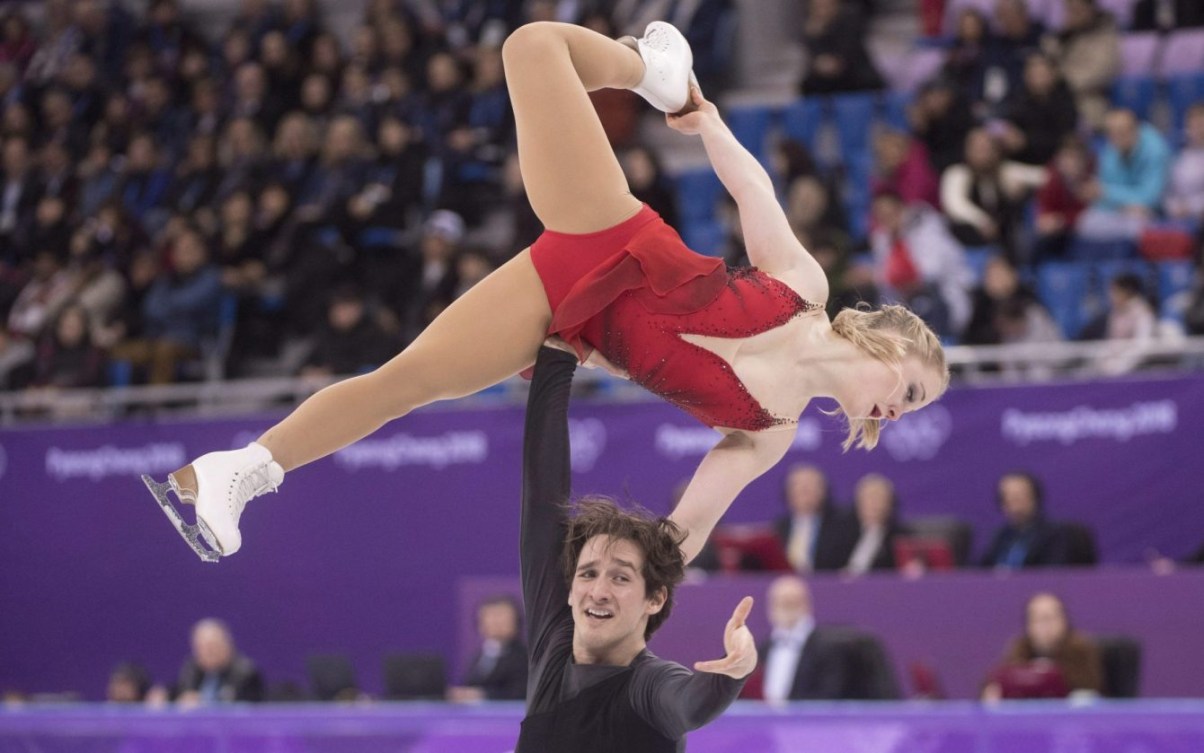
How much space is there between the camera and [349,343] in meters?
9.86

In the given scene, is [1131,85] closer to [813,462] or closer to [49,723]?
[813,462]

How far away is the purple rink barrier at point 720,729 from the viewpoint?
4543 mm

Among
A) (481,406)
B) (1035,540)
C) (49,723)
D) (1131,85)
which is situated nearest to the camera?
(49,723)

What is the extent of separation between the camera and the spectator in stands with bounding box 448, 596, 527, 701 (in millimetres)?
7246

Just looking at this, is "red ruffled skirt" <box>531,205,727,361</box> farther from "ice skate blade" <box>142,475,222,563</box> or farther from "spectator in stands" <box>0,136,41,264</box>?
"spectator in stands" <box>0,136,41,264</box>

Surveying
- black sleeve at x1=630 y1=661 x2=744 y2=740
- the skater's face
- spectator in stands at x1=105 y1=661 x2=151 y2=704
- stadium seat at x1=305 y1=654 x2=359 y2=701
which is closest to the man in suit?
stadium seat at x1=305 y1=654 x2=359 y2=701

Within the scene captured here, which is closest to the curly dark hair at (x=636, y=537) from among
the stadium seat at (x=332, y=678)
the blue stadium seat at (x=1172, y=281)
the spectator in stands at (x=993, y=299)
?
the stadium seat at (x=332, y=678)

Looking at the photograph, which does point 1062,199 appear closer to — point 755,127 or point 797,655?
point 755,127

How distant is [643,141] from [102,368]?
3792 millimetres

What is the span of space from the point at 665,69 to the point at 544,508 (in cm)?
114

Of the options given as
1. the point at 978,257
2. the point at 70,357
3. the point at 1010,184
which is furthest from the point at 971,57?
the point at 70,357

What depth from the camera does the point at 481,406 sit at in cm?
927

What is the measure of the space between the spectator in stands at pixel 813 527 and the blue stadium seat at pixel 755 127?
131 inches

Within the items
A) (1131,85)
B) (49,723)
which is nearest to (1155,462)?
(1131,85)
